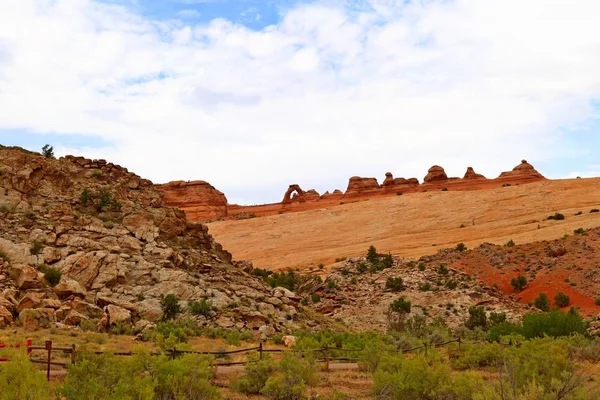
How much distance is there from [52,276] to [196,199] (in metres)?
70.1

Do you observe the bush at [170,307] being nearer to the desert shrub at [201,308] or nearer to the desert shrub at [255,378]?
the desert shrub at [201,308]

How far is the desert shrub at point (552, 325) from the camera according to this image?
23172 mm

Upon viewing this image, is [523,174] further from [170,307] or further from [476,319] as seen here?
[170,307]

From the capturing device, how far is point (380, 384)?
12516 mm

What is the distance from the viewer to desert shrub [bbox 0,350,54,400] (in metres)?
8.54

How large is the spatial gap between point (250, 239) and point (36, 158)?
43131 mm

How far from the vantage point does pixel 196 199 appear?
9362cm

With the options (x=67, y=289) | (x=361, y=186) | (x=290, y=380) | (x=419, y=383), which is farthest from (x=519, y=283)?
(x=361, y=186)

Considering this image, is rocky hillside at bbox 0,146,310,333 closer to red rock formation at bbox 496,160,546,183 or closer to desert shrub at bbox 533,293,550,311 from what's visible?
desert shrub at bbox 533,293,550,311

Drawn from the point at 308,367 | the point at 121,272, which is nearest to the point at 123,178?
the point at 121,272

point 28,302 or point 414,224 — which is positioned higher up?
point 414,224

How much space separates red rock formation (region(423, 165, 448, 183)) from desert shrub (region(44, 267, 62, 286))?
254ft

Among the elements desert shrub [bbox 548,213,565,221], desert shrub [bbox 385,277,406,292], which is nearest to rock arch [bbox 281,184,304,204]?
desert shrub [bbox 548,213,565,221]

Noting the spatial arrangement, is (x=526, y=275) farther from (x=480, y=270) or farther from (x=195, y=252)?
(x=195, y=252)
